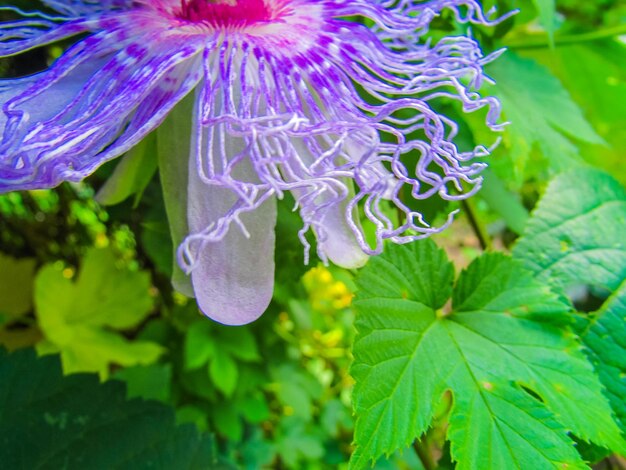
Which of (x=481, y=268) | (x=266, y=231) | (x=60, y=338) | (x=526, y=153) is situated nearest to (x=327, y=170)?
(x=266, y=231)

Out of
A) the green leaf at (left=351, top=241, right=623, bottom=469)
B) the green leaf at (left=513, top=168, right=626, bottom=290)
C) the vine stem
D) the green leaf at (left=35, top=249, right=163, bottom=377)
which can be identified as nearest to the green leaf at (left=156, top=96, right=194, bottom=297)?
the green leaf at (left=351, top=241, right=623, bottom=469)

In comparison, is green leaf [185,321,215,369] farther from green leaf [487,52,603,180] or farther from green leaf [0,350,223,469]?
green leaf [487,52,603,180]

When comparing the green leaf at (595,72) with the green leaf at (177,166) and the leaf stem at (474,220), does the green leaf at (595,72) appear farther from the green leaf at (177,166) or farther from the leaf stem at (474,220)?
the green leaf at (177,166)

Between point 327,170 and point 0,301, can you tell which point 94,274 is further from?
point 327,170

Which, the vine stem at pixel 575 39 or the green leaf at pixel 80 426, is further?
the vine stem at pixel 575 39

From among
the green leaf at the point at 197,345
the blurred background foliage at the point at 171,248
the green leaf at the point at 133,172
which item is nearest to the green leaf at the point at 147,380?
the blurred background foliage at the point at 171,248

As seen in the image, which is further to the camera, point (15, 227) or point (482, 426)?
point (15, 227)
